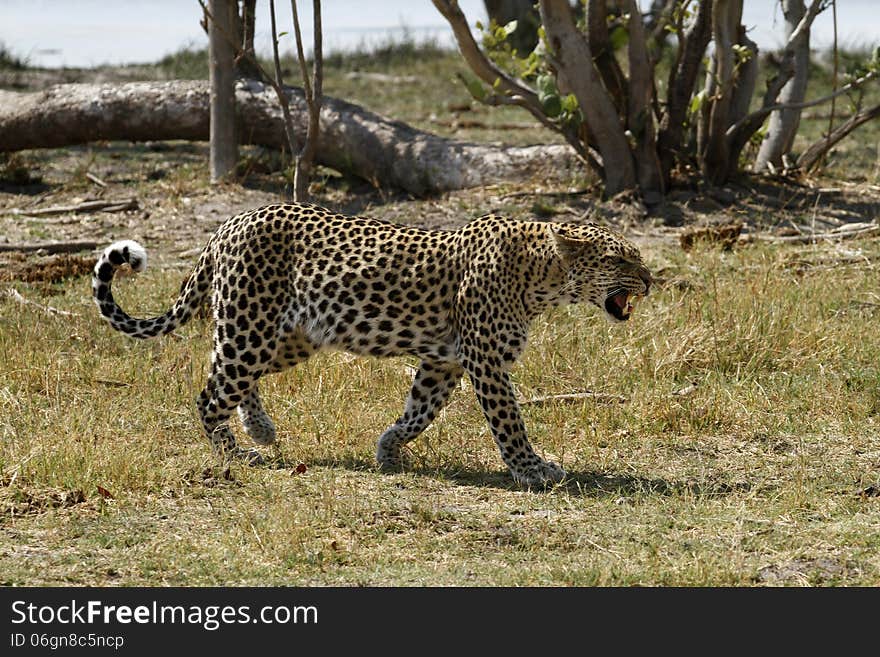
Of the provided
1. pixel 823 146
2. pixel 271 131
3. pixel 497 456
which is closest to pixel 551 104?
pixel 823 146

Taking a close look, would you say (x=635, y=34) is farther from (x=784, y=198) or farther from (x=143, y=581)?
(x=143, y=581)

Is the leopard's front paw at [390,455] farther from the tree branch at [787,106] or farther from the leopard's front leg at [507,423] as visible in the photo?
the tree branch at [787,106]

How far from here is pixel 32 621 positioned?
541cm

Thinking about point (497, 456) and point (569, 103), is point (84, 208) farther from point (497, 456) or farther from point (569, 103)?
point (497, 456)

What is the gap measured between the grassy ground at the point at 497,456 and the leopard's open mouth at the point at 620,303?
0.90 m

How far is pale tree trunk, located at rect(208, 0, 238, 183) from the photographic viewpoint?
13555 millimetres

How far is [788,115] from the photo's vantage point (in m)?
14.4

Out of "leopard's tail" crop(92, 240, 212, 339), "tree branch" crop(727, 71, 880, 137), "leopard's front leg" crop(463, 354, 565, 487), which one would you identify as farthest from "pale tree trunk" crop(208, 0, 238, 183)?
"leopard's front leg" crop(463, 354, 565, 487)

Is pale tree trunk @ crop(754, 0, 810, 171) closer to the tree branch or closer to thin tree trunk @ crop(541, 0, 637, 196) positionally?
the tree branch

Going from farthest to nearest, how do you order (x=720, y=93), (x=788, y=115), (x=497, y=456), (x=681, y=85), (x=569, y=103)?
(x=788, y=115) → (x=681, y=85) → (x=720, y=93) → (x=569, y=103) → (x=497, y=456)

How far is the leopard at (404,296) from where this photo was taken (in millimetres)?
7320

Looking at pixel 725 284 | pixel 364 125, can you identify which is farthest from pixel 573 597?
pixel 364 125

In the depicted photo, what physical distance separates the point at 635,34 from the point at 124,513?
7.82 m

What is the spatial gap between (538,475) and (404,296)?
1.20 metres
